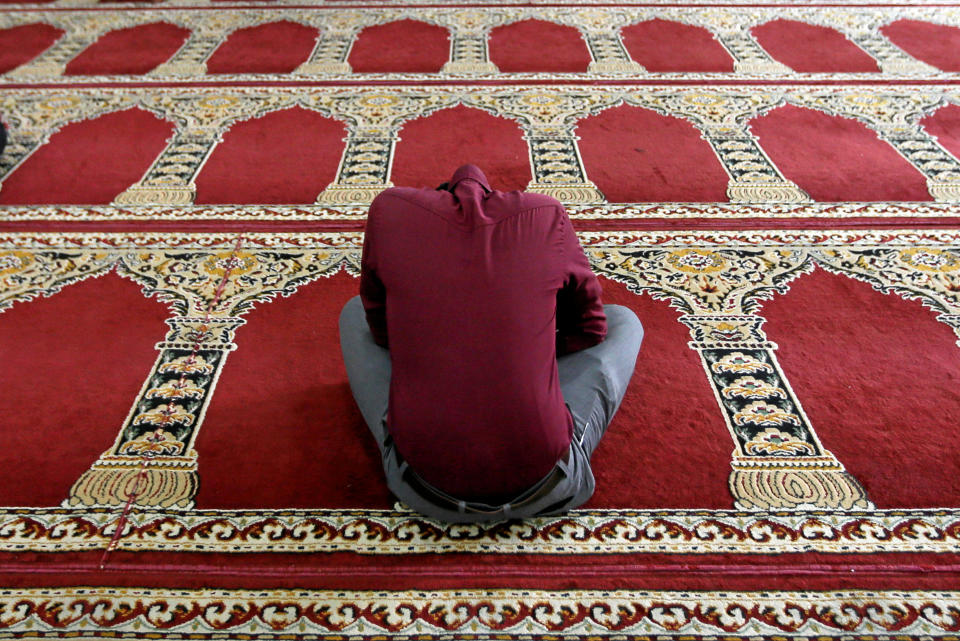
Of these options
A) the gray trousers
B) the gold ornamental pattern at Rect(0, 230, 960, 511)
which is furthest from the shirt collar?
the gold ornamental pattern at Rect(0, 230, 960, 511)

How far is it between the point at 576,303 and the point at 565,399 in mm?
194

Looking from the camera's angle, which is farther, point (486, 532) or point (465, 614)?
point (486, 532)

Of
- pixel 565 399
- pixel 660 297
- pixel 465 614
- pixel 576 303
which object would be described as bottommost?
pixel 465 614

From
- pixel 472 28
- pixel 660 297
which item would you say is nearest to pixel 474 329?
→ pixel 660 297

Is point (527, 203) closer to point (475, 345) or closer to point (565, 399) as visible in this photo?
point (475, 345)

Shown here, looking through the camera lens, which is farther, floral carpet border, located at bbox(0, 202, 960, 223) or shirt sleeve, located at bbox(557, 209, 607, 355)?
floral carpet border, located at bbox(0, 202, 960, 223)

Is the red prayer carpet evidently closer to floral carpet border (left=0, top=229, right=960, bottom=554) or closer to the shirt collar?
floral carpet border (left=0, top=229, right=960, bottom=554)

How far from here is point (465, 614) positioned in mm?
1359

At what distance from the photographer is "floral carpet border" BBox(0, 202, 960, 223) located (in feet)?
8.43

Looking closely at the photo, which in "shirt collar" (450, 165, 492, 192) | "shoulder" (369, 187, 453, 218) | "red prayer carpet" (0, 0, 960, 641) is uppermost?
"shirt collar" (450, 165, 492, 192)

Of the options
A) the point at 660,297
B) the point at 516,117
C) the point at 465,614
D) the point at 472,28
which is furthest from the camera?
the point at 472,28

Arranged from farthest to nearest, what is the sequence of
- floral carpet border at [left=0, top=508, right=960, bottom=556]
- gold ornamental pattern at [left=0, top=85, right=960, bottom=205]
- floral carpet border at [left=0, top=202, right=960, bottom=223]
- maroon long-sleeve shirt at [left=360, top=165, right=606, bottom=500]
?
gold ornamental pattern at [left=0, top=85, right=960, bottom=205] → floral carpet border at [left=0, top=202, right=960, bottom=223] → floral carpet border at [left=0, top=508, right=960, bottom=556] → maroon long-sleeve shirt at [left=360, top=165, right=606, bottom=500]

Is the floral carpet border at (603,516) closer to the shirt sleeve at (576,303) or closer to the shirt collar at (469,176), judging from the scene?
the shirt sleeve at (576,303)

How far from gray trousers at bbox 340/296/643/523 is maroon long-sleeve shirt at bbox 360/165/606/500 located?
0.19ft
